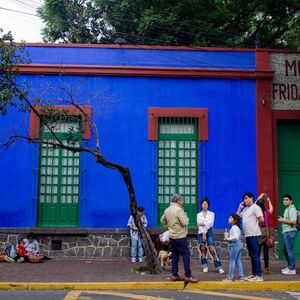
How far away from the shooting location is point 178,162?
13.6 m

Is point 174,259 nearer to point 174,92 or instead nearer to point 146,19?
point 174,92

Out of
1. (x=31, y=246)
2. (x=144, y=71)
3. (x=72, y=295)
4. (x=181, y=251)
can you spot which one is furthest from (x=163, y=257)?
(x=144, y=71)

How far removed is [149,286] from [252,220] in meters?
2.47

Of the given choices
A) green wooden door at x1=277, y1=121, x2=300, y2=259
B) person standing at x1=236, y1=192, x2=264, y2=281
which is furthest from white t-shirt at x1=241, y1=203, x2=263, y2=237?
green wooden door at x1=277, y1=121, x2=300, y2=259

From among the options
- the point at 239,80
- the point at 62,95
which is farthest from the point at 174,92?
the point at 62,95

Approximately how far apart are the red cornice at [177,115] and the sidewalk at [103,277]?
3607mm

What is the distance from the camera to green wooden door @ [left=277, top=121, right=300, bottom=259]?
45.9 ft

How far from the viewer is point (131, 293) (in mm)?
8609

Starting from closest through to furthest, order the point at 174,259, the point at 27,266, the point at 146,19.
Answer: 1. the point at 174,259
2. the point at 27,266
3. the point at 146,19

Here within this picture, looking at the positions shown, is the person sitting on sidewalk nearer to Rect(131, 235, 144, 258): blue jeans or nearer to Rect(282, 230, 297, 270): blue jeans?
Rect(131, 235, 144, 258): blue jeans

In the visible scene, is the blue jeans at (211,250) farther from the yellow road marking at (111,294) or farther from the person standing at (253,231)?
the yellow road marking at (111,294)

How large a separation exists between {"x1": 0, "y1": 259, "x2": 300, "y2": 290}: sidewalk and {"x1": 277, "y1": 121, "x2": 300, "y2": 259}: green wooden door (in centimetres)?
251

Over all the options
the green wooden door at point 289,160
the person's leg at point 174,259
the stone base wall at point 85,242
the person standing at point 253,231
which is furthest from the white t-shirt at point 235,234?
the green wooden door at point 289,160

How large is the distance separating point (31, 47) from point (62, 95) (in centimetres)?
169
